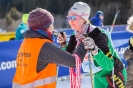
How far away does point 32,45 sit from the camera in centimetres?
277

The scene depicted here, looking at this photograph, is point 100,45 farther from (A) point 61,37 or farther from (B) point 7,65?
(B) point 7,65

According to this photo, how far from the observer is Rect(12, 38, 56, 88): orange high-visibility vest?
2736 millimetres

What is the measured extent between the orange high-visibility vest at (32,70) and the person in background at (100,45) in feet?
1.63

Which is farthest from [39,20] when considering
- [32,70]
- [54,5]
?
[54,5]

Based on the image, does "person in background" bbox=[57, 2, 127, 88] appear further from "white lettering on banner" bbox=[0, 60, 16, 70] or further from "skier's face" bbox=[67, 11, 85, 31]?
"white lettering on banner" bbox=[0, 60, 16, 70]

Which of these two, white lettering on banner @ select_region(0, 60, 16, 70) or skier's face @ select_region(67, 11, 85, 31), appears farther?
white lettering on banner @ select_region(0, 60, 16, 70)

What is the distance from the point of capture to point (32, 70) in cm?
273

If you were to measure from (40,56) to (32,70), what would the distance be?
0.15 meters

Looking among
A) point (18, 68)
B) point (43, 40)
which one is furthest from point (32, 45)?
point (18, 68)

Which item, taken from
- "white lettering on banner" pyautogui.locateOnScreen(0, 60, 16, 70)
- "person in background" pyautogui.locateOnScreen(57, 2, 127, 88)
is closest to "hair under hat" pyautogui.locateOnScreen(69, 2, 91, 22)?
"person in background" pyautogui.locateOnScreen(57, 2, 127, 88)

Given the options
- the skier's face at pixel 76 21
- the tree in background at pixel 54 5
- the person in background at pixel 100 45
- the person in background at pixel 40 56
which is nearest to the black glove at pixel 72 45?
the person in background at pixel 100 45

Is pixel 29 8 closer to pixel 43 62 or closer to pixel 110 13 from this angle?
pixel 110 13

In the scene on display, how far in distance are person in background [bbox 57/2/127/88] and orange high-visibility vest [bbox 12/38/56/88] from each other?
50 centimetres

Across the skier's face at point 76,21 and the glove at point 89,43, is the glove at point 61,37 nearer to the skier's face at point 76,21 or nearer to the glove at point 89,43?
the skier's face at point 76,21
